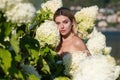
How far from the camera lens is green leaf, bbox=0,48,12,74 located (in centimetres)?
306

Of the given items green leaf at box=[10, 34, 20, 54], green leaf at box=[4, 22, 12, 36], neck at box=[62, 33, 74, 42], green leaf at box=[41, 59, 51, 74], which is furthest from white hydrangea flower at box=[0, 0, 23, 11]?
→ neck at box=[62, 33, 74, 42]

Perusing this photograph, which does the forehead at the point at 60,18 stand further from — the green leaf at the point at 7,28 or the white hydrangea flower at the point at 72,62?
the green leaf at the point at 7,28

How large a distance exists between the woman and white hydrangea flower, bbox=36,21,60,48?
87cm

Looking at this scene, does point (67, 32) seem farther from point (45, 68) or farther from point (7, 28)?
point (7, 28)

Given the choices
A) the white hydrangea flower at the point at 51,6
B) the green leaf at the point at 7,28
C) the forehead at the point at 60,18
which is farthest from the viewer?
the forehead at the point at 60,18

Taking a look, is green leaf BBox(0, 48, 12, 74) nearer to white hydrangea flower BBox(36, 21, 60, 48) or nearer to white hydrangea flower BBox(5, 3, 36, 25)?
white hydrangea flower BBox(5, 3, 36, 25)

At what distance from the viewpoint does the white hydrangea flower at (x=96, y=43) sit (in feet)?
18.4

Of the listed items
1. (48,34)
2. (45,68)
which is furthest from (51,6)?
(45,68)

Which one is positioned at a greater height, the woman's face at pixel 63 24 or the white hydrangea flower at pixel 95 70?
the woman's face at pixel 63 24

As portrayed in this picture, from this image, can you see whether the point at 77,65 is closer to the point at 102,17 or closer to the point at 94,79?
the point at 94,79

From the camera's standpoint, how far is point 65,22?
568 cm

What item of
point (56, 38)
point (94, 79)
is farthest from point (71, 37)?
point (94, 79)

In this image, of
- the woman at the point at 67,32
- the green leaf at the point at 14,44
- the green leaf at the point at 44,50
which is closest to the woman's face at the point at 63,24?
the woman at the point at 67,32

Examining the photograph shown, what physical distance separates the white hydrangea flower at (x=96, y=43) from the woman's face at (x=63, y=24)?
0.27 meters
